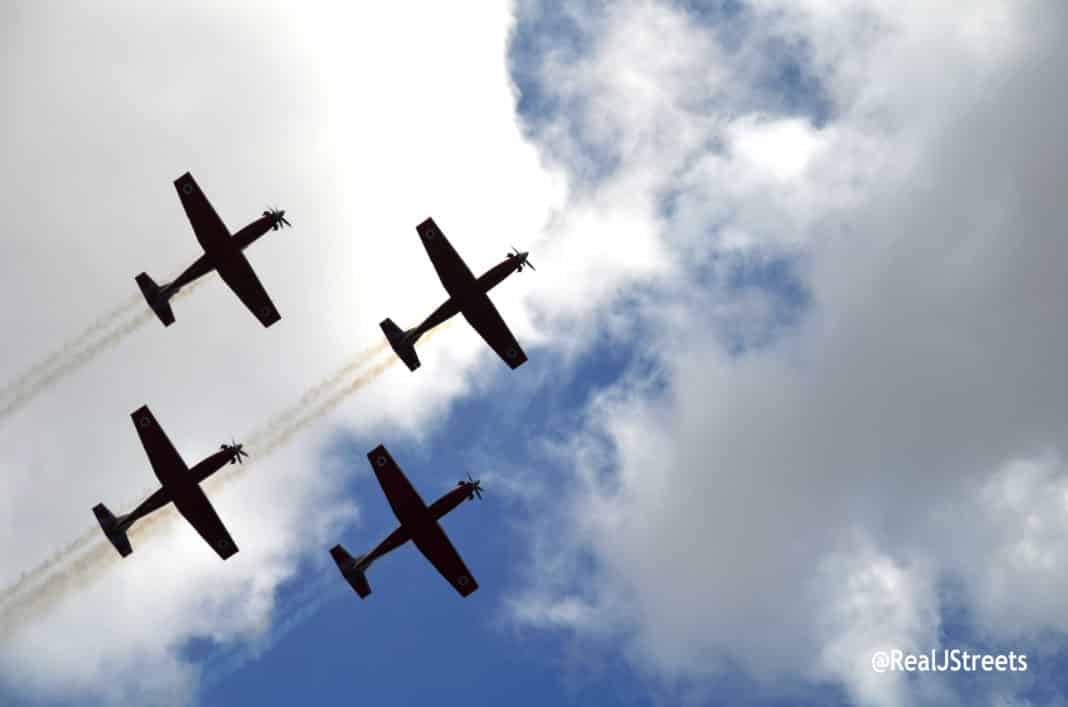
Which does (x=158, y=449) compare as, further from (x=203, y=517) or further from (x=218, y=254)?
(x=218, y=254)

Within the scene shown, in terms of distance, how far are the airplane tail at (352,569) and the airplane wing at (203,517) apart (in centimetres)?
784

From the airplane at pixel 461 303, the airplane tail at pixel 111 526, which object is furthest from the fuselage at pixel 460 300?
the airplane tail at pixel 111 526

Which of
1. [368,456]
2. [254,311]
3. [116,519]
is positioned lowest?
[116,519]

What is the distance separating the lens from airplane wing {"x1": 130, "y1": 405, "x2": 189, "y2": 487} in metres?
105

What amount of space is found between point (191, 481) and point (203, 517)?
3.86m

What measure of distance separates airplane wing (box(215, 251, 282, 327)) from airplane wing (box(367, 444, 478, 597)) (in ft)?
44.5

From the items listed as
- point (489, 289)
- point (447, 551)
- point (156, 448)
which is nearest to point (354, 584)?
point (447, 551)

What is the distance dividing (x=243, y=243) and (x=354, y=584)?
86.9 ft

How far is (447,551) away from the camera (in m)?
111

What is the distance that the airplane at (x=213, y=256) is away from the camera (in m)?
106

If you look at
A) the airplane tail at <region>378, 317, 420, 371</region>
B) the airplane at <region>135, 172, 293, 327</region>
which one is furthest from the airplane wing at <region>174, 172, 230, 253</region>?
the airplane tail at <region>378, 317, 420, 371</region>

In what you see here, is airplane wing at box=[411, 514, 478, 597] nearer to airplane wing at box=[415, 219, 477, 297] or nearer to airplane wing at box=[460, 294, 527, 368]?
airplane wing at box=[460, 294, 527, 368]

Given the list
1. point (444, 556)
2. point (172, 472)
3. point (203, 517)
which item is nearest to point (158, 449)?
point (172, 472)

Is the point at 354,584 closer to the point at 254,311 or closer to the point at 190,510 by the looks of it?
the point at 190,510
